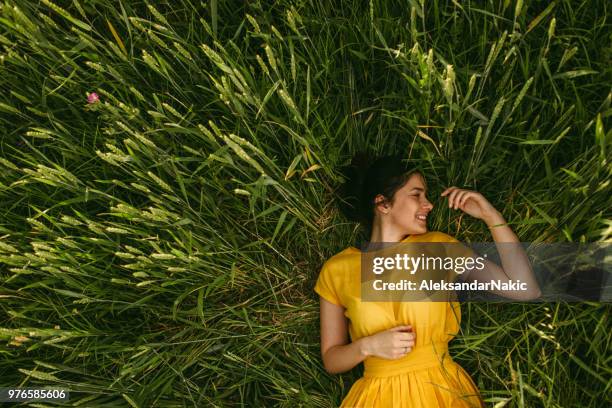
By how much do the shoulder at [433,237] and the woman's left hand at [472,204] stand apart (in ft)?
0.34

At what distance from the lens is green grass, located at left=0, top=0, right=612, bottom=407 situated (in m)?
1.68

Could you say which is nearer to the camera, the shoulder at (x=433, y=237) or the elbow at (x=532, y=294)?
the elbow at (x=532, y=294)

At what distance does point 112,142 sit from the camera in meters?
1.81

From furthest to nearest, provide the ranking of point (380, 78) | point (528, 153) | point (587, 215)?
point (380, 78)
point (528, 153)
point (587, 215)

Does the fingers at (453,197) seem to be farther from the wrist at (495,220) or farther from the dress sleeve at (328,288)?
the dress sleeve at (328,288)

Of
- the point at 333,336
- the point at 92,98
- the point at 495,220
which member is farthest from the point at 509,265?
the point at 92,98

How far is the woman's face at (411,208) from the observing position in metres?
1.75

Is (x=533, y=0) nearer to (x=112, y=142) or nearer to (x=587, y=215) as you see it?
(x=587, y=215)

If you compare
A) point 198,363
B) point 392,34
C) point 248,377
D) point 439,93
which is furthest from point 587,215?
point 198,363

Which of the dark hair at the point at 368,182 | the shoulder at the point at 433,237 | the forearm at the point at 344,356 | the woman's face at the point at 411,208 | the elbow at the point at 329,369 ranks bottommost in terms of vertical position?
the elbow at the point at 329,369

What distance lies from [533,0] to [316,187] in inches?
37.2

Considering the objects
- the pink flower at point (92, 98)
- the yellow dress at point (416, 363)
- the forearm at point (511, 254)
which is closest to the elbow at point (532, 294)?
the forearm at point (511, 254)

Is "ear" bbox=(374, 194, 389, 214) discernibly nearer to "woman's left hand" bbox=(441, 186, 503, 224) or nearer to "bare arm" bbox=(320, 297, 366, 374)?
"woman's left hand" bbox=(441, 186, 503, 224)

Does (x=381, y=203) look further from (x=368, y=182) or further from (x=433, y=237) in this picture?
(x=433, y=237)
